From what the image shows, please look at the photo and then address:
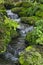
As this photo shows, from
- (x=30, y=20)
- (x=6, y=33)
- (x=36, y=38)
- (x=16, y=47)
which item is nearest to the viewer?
(x=16, y=47)

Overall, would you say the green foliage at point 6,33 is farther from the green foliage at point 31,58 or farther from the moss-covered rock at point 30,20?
the moss-covered rock at point 30,20

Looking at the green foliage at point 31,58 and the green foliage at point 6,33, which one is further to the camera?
the green foliage at point 6,33

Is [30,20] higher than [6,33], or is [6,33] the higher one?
[6,33]

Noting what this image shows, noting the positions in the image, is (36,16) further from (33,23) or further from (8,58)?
(8,58)

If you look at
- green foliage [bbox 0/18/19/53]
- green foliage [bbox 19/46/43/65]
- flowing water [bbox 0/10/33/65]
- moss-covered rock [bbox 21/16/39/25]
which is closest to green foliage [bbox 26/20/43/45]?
flowing water [bbox 0/10/33/65]

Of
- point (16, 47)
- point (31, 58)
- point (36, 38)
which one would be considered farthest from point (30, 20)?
point (31, 58)

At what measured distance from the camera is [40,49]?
15688mm

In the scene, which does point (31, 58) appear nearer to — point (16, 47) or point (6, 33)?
point (16, 47)

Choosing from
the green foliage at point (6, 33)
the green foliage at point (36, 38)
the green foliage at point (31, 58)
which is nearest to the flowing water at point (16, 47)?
the green foliage at point (6, 33)

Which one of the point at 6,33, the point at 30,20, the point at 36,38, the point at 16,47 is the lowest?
the point at 30,20

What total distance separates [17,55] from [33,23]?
7669mm

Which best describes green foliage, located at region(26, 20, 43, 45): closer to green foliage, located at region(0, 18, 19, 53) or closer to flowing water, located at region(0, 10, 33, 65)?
flowing water, located at region(0, 10, 33, 65)

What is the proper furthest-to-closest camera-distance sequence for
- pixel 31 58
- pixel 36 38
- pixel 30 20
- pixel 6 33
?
pixel 30 20 < pixel 6 33 < pixel 36 38 < pixel 31 58

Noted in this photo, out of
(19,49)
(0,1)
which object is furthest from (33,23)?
(0,1)
